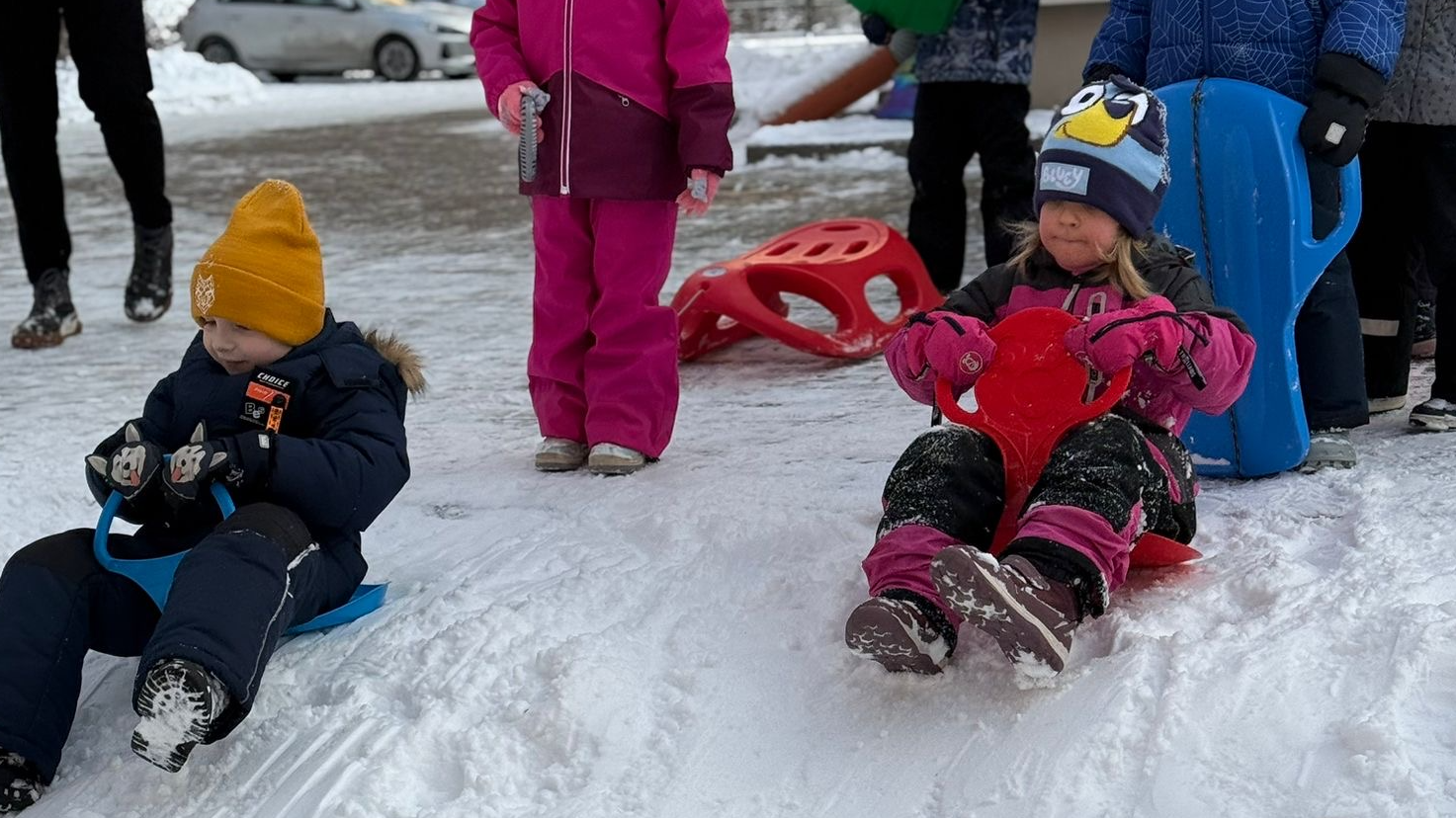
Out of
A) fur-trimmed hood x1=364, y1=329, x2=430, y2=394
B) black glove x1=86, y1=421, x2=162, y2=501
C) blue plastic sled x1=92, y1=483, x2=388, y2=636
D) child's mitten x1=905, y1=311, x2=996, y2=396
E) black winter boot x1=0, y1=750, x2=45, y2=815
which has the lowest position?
black winter boot x1=0, y1=750, x2=45, y2=815

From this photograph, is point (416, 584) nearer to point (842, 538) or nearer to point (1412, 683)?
point (842, 538)

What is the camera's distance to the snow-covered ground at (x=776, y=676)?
2.14 m

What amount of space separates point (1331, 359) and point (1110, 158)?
34.0 inches

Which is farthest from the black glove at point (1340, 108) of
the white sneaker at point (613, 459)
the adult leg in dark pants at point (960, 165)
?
the adult leg in dark pants at point (960, 165)

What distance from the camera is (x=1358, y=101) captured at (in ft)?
9.88

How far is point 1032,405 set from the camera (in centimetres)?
261

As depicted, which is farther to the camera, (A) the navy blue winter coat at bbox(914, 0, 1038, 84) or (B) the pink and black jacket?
(A) the navy blue winter coat at bbox(914, 0, 1038, 84)

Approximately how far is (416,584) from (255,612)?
574 mm

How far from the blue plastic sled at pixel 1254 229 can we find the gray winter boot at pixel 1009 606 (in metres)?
1.03

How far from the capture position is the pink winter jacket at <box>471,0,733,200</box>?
135 inches

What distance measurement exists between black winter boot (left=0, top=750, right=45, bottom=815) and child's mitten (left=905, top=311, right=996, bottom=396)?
5.08 ft

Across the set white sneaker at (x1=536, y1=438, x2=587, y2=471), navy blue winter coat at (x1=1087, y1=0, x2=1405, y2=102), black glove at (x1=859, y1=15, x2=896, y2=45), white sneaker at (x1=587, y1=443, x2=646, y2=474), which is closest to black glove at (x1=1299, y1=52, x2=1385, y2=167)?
navy blue winter coat at (x1=1087, y1=0, x2=1405, y2=102)

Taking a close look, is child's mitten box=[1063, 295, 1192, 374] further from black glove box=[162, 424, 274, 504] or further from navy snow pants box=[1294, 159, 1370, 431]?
black glove box=[162, 424, 274, 504]

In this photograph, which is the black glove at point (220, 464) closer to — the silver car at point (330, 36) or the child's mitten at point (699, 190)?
the child's mitten at point (699, 190)
